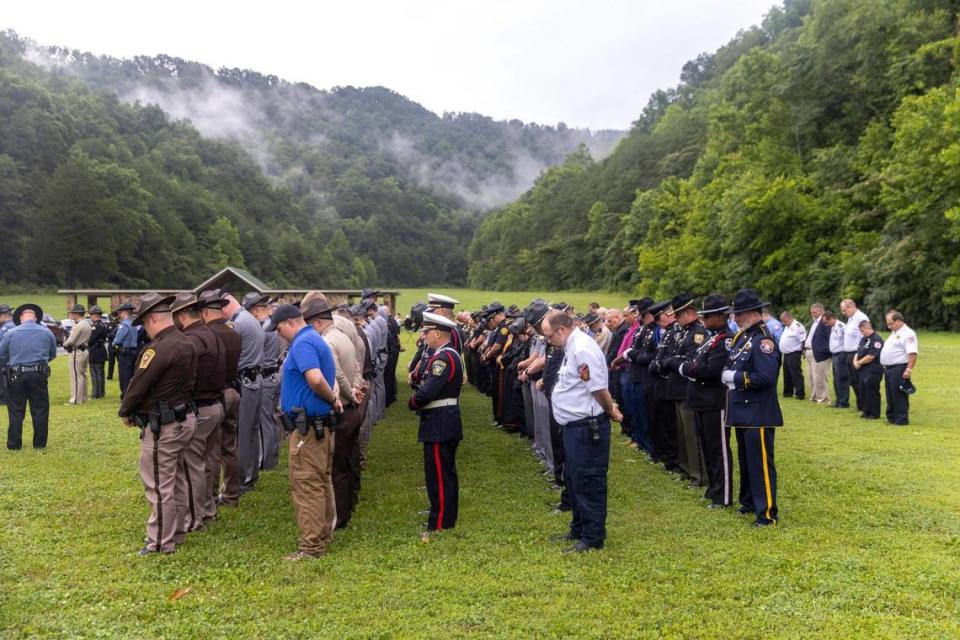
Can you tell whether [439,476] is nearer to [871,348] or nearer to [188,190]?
[871,348]

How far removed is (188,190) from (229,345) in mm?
89308

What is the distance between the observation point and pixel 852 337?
1323 centimetres

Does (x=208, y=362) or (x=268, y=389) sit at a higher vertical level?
(x=208, y=362)

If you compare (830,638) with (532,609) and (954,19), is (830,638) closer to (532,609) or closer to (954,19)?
(532,609)

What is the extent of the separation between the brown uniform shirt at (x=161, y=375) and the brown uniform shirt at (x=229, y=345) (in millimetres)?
828

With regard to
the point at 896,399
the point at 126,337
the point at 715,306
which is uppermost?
the point at 715,306

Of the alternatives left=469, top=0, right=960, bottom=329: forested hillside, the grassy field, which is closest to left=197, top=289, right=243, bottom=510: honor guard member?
the grassy field

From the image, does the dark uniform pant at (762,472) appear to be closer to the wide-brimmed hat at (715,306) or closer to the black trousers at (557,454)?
the wide-brimmed hat at (715,306)

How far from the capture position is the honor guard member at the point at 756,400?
631cm

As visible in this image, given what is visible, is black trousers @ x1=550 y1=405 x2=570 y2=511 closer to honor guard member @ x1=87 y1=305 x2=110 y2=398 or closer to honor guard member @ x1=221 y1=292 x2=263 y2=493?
honor guard member @ x1=221 y1=292 x2=263 y2=493

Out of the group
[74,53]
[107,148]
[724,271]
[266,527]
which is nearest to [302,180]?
[74,53]

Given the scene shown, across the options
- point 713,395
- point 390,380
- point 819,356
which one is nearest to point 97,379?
point 390,380

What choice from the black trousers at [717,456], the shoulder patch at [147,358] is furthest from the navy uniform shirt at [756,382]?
the shoulder patch at [147,358]

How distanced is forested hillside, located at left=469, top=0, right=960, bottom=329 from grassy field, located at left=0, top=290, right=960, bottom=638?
82.3ft
